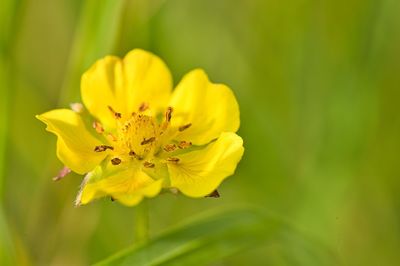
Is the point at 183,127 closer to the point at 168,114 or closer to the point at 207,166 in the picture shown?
the point at 168,114

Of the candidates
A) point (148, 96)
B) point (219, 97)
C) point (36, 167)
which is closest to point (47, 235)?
point (36, 167)

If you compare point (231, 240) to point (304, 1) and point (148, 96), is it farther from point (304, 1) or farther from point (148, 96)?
point (304, 1)

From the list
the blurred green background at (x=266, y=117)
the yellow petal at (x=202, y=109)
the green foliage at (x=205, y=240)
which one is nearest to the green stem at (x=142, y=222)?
the green foliage at (x=205, y=240)

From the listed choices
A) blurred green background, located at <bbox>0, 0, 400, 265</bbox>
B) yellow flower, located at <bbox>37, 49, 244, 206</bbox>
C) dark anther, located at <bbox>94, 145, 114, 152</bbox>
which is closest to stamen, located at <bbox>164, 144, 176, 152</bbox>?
yellow flower, located at <bbox>37, 49, 244, 206</bbox>

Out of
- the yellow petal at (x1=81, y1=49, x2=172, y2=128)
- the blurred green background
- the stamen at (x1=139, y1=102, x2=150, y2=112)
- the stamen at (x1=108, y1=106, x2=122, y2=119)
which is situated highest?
the yellow petal at (x1=81, y1=49, x2=172, y2=128)

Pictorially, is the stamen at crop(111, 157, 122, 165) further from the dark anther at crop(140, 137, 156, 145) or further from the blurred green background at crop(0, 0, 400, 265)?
the blurred green background at crop(0, 0, 400, 265)
